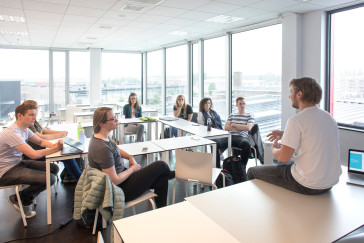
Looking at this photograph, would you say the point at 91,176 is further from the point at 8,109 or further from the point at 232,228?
the point at 8,109

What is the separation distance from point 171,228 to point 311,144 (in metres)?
1.14

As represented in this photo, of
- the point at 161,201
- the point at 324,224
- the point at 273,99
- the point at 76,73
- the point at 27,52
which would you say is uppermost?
the point at 27,52

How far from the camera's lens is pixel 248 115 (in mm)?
4676

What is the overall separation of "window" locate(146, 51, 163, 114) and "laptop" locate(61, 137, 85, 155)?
278 inches

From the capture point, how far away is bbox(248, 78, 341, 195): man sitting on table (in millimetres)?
1892

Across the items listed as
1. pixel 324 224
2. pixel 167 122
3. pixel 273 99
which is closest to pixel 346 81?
pixel 273 99

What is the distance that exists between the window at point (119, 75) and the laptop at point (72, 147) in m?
7.56

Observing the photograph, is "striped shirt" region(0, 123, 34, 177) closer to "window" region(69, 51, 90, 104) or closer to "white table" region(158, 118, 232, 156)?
"white table" region(158, 118, 232, 156)

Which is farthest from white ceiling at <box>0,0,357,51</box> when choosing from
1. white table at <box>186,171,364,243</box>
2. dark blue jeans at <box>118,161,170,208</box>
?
white table at <box>186,171,364,243</box>

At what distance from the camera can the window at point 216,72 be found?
7176mm

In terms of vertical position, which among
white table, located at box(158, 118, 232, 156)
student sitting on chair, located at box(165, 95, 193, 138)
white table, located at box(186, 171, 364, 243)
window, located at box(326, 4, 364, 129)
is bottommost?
white table, located at box(186, 171, 364, 243)

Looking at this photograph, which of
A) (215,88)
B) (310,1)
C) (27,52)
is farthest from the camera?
(27,52)

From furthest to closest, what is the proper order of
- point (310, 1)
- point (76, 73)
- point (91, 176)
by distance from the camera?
point (76, 73) → point (310, 1) → point (91, 176)

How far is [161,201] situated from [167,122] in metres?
2.68
